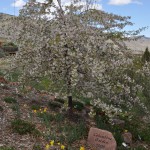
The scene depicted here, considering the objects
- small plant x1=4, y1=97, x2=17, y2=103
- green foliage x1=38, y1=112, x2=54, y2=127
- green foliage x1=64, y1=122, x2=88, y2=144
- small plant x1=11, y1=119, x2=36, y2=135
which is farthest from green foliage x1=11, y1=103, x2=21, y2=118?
green foliage x1=64, y1=122, x2=88, y2=144

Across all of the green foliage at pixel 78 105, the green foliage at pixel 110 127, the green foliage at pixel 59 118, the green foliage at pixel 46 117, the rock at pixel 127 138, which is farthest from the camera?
the green foliage at pixel 78 105

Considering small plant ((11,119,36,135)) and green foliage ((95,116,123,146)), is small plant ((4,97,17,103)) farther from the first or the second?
green foliage ((95,116,123,146))

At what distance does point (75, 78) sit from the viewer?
11.2 metres

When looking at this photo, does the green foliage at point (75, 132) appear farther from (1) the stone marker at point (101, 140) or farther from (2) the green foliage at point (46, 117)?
(2) the green foliage at point (46, 117)

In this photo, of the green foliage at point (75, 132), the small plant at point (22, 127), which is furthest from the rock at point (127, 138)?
the small plant at point (22, 127)

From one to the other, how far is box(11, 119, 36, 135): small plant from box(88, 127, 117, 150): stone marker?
6.00 ft

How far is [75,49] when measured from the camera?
1137 centimetres

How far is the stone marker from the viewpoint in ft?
34.2

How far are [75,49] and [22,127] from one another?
3.01 m

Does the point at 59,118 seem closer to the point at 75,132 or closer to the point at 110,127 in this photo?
the point at 75,132

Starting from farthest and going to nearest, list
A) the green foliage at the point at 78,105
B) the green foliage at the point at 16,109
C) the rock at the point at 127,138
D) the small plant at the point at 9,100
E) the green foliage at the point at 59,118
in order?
1. the green foliage at the point at 78,105
2. the small plant at the point at 9,100
3. the green foliage at the point at 59,118
4. the green foliage at the point at 16,109
5. the rock at the point at 127,138

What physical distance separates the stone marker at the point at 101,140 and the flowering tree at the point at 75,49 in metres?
0.96

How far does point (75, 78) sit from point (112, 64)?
143cm

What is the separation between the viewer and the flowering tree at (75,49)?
1132cm
